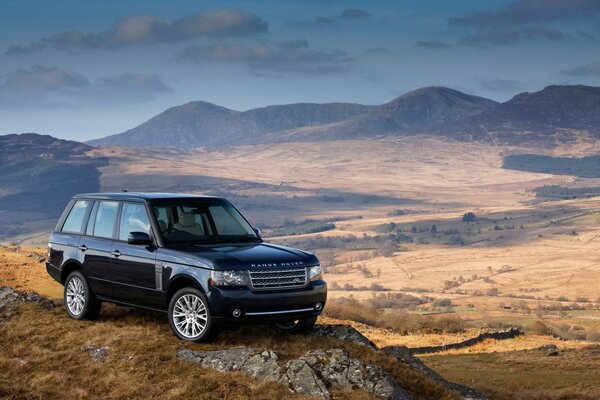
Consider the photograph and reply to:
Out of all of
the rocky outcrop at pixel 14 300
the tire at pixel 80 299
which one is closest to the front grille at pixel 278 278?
the tire at pixel 80 299

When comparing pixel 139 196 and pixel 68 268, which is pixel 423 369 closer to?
pixel 139 196

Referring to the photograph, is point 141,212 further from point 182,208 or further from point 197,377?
point 197,377

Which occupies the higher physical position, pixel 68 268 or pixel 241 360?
pixel 68 268

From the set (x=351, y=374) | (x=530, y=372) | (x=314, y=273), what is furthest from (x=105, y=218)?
(x=530, y=372)

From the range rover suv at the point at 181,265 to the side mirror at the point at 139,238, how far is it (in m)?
0.02

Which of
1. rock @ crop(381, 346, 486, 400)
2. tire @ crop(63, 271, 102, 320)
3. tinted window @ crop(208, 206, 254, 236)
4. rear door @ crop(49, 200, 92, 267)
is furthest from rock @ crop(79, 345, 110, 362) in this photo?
rock @ crop(381, 346, 486, 400)

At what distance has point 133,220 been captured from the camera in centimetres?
1612

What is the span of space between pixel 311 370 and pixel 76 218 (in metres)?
7.10

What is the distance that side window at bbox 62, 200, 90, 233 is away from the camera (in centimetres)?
1755

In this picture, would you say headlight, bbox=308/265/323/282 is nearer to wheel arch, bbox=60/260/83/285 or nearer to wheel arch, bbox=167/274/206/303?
wheel arch, bbox=167/274/206/303

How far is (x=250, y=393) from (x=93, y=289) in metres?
5.40

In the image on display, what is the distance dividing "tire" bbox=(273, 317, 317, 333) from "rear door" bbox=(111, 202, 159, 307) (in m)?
2.46

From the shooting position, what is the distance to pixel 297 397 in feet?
42.3

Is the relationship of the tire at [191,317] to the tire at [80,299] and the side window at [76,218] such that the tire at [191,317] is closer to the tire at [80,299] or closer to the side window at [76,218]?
the tire at [80,299]
